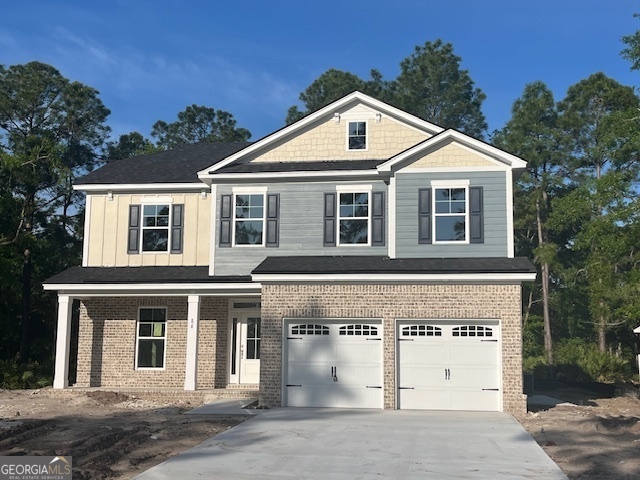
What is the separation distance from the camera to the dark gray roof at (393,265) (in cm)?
1623

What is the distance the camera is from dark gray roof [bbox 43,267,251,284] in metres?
18.9

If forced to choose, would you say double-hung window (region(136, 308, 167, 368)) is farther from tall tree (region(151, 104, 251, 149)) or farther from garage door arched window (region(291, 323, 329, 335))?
tall tree (region(151, 104, 251, 149))

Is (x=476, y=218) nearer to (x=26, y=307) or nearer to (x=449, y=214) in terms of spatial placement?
(x=449, y=214)

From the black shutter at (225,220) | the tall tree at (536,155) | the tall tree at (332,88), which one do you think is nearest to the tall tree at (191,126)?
the tall tree at (332,88)

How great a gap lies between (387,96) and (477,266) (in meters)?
34.2

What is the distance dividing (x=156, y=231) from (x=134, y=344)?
353 cm

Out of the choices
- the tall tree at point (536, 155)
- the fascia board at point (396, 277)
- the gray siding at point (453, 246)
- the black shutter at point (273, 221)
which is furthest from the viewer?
the tall tree at point (536, 155)

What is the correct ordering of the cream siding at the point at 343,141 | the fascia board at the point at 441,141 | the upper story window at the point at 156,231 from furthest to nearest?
the upper story window at the point at 156,231
the cream siding at the point at 343,141
the fascia board at the point at 441,141

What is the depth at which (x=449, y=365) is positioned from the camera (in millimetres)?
16453

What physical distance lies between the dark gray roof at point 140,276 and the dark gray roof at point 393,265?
1.91 metres

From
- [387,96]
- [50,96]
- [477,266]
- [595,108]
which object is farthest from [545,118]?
[50,96]

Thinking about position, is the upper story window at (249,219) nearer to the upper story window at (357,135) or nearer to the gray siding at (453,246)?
the upper story window at (357,135)

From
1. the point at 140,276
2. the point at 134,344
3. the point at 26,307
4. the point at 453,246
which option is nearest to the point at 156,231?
the point at 140,276

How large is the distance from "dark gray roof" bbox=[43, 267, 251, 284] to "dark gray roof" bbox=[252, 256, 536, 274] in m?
1.91
